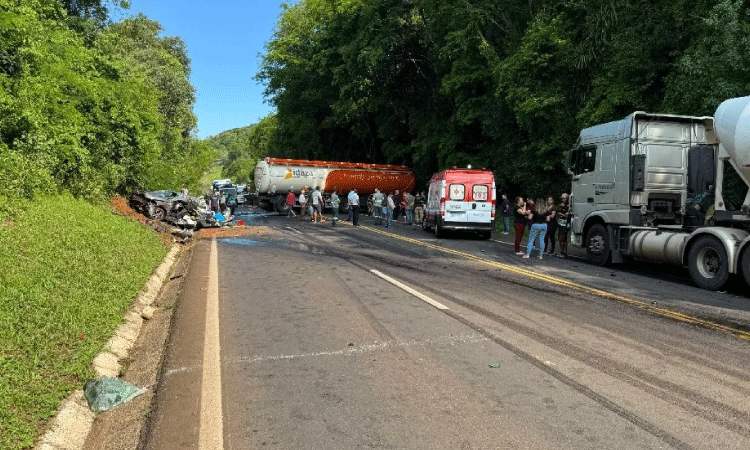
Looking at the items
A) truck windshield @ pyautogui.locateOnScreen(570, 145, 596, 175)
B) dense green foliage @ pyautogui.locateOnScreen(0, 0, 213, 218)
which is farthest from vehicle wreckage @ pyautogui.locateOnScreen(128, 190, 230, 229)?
truck windshield @ pyautogui.locateOnScreen(570, 145, 596, 175)

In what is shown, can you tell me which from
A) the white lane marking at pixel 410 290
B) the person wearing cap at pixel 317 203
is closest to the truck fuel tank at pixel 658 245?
the white lane marking at pixel 410 290

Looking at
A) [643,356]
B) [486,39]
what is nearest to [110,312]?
[643,356]

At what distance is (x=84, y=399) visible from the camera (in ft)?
15.5

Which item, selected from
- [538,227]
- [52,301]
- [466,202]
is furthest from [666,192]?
[52,301]

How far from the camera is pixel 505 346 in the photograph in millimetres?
6191

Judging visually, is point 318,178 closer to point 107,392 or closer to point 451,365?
point 451,365

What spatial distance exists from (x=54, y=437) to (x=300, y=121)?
4668 cm

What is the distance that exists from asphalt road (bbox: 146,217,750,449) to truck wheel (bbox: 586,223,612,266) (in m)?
2.96

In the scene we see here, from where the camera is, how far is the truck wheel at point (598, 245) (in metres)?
13.8

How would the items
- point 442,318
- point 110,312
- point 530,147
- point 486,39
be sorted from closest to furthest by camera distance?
point 110,312 → point 442,318 → point 530,147 → point 486,39

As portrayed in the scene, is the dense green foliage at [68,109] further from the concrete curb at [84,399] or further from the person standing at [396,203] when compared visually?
the person standing at [396,203]

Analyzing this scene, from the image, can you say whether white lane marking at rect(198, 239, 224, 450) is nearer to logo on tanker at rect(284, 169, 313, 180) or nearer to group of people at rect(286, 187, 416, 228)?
group of people at rect(286, 187, 416, 228)

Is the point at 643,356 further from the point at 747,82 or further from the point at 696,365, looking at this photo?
the point at 747,82

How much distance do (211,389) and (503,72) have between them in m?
21.6
